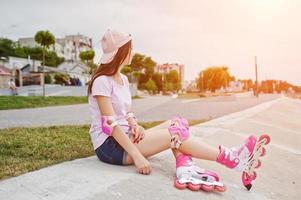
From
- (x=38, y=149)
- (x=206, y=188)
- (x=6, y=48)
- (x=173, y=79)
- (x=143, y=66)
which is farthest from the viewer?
(x=173, y=79)

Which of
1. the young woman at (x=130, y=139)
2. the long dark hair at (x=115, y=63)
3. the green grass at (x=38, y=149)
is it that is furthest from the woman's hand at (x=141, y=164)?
the green grass at (x=38, y=149)

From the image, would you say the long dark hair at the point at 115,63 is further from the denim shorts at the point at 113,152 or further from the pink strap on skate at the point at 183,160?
the pink strap on skate at the point at 183,160

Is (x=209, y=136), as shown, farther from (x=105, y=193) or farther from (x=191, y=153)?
(x=105, y=193)

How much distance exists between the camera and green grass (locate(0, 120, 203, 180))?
3.38 m

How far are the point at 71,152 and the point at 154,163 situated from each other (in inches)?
41.1

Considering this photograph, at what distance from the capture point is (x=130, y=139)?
130 inches

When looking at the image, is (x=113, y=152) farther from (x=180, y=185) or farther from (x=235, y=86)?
(x=235, y=86)

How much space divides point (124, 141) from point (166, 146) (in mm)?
399

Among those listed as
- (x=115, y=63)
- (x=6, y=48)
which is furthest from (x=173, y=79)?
(x=115, y=63)

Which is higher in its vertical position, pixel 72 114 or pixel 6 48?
pixel 6 48

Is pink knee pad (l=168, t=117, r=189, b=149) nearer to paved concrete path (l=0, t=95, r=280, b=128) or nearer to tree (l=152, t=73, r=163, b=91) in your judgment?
paved concrete path (l=0, t=95, r=280, b=128)

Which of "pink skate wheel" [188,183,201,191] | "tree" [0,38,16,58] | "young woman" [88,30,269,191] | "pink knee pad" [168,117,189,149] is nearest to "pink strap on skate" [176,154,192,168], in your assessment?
"young woman" [88,30,269,191]

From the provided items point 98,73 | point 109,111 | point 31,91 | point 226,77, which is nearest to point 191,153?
point 109,111

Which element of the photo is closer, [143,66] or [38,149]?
[38,149]
